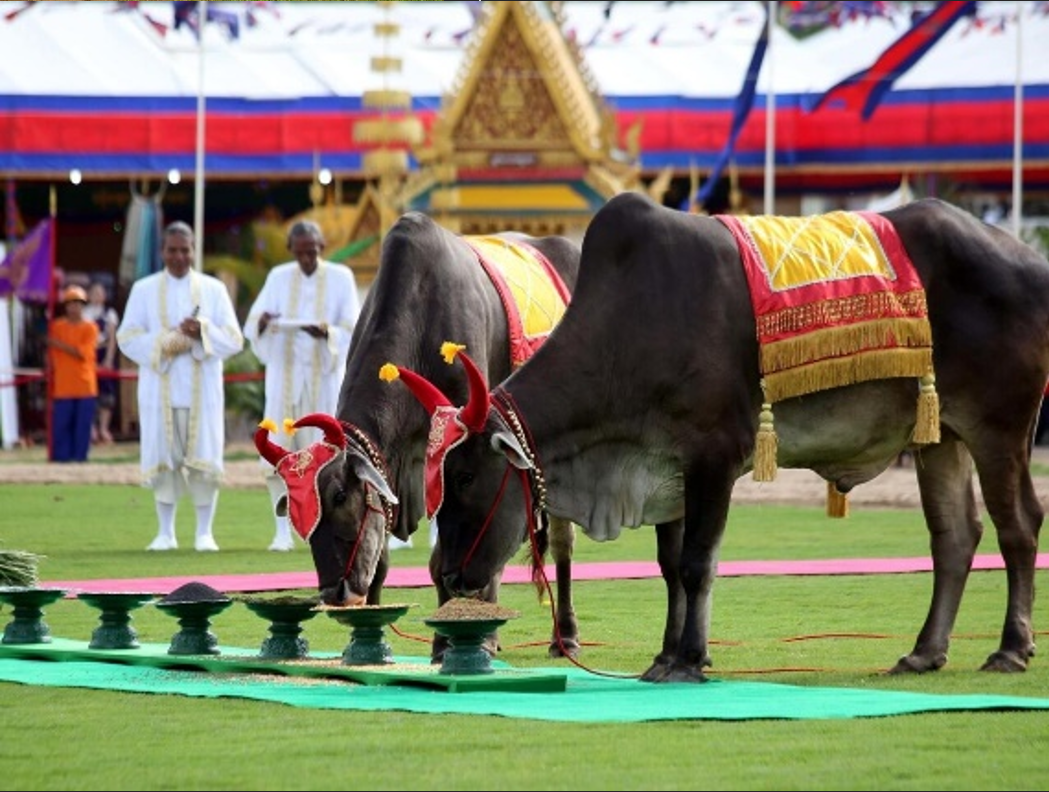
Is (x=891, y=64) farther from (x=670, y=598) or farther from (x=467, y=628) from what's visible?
(x=467, y=628)

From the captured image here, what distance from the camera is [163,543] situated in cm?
1864

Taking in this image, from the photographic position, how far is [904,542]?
18781mm

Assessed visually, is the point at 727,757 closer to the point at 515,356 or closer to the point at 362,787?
the point at 362,787

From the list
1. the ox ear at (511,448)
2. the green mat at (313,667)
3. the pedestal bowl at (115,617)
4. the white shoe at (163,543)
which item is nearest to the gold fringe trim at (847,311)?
the ox ear at (511,448)

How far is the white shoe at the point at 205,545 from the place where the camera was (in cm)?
1841

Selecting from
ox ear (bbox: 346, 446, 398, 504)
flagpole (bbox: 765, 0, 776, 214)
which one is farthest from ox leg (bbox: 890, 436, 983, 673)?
flagpole (bbox: 765, 0, 776, 214)

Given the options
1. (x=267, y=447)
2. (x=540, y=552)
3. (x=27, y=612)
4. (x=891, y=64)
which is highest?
(x=891, y=64)

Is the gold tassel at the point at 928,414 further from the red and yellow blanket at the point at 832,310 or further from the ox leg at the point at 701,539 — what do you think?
the ox leg at the point at 701,539

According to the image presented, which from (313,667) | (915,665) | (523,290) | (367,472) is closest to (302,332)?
(523,290)

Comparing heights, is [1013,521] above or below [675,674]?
above

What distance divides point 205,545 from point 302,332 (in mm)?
1714

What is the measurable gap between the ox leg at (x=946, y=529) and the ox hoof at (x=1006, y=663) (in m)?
0.21

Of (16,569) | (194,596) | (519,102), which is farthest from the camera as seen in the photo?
(519,102)

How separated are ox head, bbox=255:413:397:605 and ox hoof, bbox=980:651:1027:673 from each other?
2785mm
